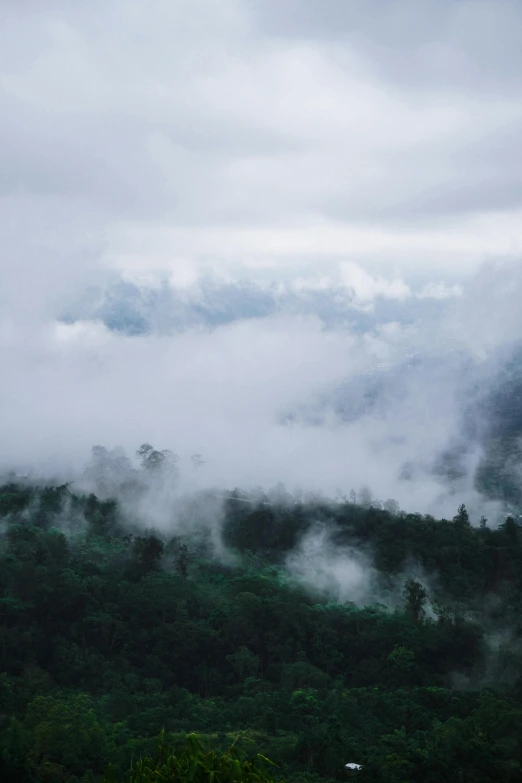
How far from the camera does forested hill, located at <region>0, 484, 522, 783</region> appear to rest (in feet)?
92.8

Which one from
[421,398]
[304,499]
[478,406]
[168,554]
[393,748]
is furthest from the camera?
[421,398]

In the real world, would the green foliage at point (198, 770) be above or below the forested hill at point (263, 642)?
below

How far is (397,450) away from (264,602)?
73.4 metres

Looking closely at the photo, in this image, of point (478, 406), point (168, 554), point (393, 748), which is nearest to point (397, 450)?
point (478, 406)

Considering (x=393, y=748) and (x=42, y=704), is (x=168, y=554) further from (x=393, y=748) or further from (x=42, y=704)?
(x=393, y=748)

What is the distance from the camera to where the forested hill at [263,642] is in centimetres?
2830

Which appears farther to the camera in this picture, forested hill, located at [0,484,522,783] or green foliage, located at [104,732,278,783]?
forested hill, located at [0,484,522,783]

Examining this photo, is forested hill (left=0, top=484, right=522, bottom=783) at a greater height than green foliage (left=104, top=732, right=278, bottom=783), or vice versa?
forested hill (left=0, top=484, right=522, bottom=783)

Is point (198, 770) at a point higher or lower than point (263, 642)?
lower

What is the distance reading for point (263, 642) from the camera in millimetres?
40625

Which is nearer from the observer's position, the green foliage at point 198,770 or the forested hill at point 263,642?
the green foliage at point 198,770

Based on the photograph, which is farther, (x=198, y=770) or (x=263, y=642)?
(x=263, y=642)

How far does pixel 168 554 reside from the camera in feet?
161

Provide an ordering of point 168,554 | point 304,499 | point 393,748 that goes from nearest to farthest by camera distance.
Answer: point 393,748, point 168,554, point 304,499
